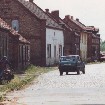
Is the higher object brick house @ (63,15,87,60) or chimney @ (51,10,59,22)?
chimney @ (51,10,59,22)

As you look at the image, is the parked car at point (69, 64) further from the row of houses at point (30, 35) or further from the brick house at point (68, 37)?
the brick house at point (68, 37)

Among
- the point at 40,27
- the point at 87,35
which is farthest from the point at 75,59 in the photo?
the point at 87,35

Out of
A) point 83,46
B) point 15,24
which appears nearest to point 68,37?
point 83,46

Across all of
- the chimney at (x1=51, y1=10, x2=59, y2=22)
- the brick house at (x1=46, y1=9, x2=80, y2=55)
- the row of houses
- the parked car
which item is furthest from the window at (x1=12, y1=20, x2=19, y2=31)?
the parked car

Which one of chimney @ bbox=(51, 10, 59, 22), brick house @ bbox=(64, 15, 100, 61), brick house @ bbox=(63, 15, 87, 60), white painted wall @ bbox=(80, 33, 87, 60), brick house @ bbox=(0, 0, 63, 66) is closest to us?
brick house @ bbox=(0, 0, 63, 66)

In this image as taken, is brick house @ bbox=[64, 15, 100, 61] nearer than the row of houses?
No

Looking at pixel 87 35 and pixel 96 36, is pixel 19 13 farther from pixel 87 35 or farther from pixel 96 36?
pixel 96 36

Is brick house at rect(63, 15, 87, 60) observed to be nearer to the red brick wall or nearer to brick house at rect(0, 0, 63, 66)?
brick house at rect(0, 0, 63, 66)

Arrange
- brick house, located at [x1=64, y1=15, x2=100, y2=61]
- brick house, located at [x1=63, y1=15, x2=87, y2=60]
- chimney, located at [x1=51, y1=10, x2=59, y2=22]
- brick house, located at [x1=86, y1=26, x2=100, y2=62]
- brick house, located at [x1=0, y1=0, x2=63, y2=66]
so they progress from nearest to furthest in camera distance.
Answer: brick house, located at [x1=0, y1=0, x2=63, y2=66]
chimney, located at [x1=51, y1=10, x2=59, y2=22]
brick house, located at [x1=63, y1=15, x2=87, y2=60]
brick house, located at [x1=64, y1=15, x2=100, y2=61]
brick house, located at [x1=86, y1=26, x2=100, y2=62]

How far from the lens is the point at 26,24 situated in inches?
A: 2475

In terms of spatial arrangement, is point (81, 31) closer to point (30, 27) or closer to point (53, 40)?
point (53, 40)

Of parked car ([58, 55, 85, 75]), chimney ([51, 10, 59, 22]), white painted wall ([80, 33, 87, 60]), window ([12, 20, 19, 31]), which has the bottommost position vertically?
parked car ([58, 55, 85, 75])

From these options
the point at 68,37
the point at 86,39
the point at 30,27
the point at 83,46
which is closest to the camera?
the point at 30,27

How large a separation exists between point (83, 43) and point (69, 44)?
16040 millimetres
